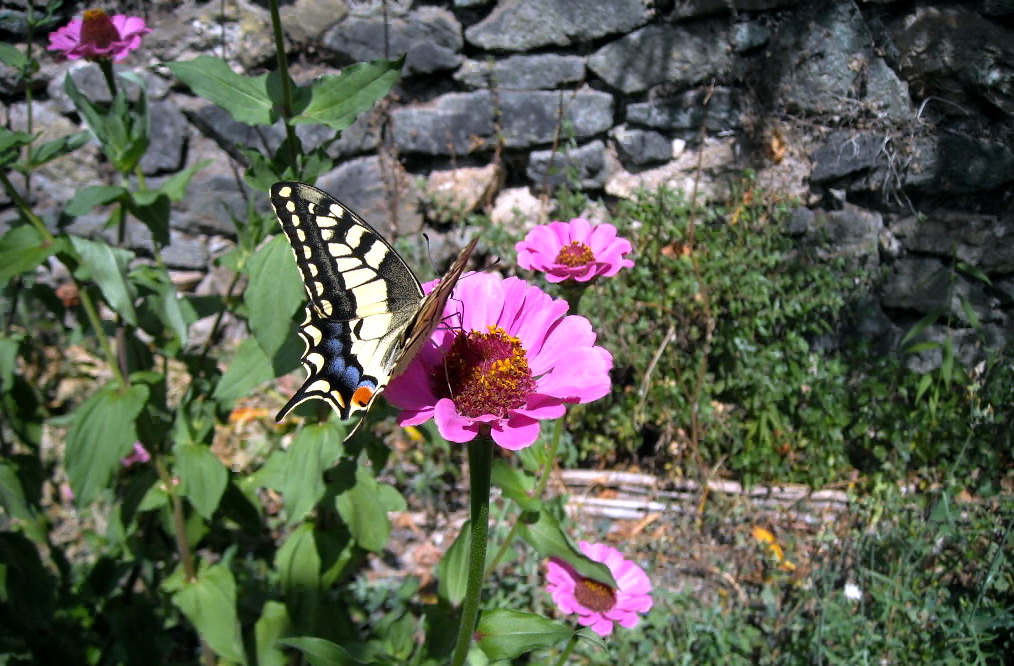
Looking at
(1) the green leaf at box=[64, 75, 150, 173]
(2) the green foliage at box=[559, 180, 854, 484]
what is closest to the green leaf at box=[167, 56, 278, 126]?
(1) the green leaf at box=[64, 75, 150, 173]

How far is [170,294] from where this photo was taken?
1771mm

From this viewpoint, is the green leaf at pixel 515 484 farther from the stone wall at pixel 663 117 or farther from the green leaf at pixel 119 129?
the stone wall at pixel 663 117

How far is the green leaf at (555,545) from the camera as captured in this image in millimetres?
1369

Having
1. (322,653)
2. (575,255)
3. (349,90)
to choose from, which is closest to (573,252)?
(575,255)

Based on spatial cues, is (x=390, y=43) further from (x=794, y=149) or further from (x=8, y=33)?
(x=794, y=149)

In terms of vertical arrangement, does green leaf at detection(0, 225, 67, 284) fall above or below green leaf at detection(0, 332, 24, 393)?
above

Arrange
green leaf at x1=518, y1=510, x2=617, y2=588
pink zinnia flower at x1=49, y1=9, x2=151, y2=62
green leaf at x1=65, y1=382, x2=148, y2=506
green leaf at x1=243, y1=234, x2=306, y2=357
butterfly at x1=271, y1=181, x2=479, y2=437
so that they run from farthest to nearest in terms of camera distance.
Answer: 1. pink zinnia flower at x1=49, y1=9, x2=151, y2=62
2. green leaf at x1=65, y1=382, x2=148, y2=506
3. green leaf at x1=243, y1=234, x2=306, y2=357
4. green leaf at x1=518, y1=510, x2=617, y2=588
5. butterfly at x1=271, y1=181, x2=479, y2=437

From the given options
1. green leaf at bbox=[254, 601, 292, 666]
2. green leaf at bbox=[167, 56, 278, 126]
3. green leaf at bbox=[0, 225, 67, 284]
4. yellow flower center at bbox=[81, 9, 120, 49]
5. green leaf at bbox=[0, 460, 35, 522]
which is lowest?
green leaf at bbox=[254, 601, 292, 666]

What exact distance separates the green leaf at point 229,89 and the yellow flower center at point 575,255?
0.65 metres

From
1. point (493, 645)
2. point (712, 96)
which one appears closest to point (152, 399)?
point (493, 645)

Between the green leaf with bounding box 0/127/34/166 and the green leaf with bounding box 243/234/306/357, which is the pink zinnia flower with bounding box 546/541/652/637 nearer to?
the green leaf with bounding box 243/234/306/357

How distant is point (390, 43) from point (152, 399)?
1.93 meters

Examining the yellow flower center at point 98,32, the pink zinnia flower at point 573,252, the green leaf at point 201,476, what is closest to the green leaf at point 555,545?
the pink zinnia flower at point 573,252

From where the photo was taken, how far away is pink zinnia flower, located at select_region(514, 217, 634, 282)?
1409 mm
